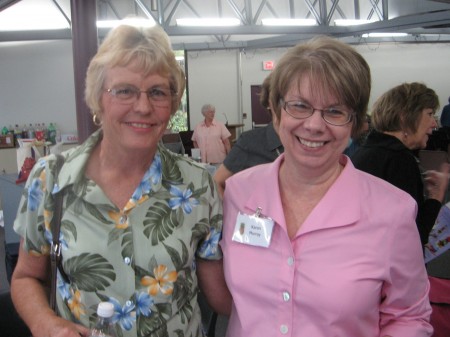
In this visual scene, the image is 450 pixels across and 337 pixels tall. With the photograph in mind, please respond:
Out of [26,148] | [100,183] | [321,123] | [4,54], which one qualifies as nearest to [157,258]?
[100,183]

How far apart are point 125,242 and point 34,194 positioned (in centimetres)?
30

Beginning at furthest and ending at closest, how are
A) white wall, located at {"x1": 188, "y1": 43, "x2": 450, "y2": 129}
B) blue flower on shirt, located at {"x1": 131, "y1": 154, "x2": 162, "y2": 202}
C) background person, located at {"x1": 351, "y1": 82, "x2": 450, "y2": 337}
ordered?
white wall, located at {"x1": 188, "y1": 43, "x2": 450, "y2": 129}
background person, located at {"x1": 351, "y1": 82, "x2": 450, "y2": 337}
blue flower on shirt, located at {"x1": 131, "y1": 154, "x2": 162, "y2": 202}

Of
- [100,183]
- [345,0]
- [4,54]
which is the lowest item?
[100,183]

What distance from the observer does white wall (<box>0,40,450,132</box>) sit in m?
10.0

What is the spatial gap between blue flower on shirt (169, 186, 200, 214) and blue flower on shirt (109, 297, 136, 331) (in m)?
0.30

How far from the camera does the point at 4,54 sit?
9.88 m

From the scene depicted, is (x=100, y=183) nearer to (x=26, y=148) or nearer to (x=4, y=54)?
(x=26, y=148)

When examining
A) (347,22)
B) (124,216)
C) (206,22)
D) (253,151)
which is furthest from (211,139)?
(124,216)

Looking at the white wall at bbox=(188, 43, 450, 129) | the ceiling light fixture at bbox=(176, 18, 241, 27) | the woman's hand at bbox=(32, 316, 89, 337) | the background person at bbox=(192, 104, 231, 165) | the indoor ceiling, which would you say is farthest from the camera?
the white wall at bbox=(188, 43, 450, 129)

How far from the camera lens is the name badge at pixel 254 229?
1372 mm

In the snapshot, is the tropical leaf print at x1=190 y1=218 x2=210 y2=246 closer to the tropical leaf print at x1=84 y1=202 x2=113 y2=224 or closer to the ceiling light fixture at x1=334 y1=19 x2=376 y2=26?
the tropical leaf print at x1=84 y1=202 x2=113 y2=224

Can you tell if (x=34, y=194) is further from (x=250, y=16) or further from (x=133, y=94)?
(x=250, y=16)

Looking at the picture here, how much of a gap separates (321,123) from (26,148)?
365cm

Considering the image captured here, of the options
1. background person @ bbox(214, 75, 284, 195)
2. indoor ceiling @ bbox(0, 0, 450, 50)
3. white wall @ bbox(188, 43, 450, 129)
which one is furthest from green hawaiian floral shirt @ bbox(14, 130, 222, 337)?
white wall @ bbox(188, 43, 450, 129)
